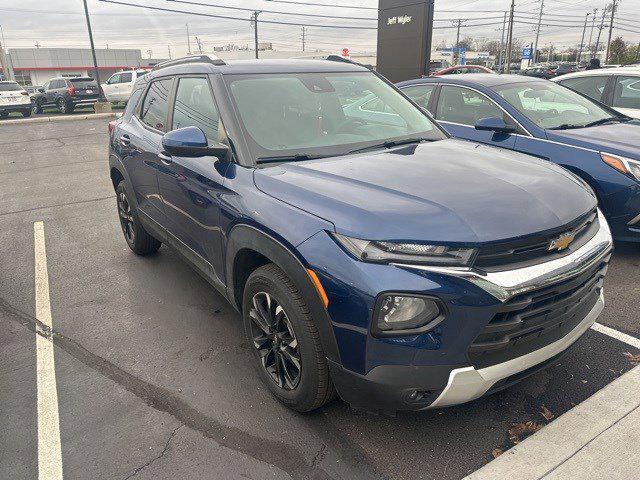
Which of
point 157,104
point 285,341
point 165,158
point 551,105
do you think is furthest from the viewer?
point 551,105

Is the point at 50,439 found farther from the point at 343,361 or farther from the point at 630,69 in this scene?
the point at 630,69

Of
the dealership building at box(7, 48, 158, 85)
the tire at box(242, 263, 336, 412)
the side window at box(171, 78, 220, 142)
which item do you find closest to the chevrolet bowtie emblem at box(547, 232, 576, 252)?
the tire at box(242, 263, 336, 412)

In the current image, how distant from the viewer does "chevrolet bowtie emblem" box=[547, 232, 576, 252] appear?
213cm

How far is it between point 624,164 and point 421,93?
2677 mm

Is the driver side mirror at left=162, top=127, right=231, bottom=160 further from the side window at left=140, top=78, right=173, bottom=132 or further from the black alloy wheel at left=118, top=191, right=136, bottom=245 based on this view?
the black alloy wheel at left=118, top=191, right=136, bottom=245

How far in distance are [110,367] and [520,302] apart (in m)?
2.51

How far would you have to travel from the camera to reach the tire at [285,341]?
2266 millimetres

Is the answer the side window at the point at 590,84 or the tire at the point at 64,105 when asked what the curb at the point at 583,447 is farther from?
the tire at the point at 64,105

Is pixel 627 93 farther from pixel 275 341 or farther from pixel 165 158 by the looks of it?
pixel 275 341

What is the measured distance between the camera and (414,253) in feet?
6.49

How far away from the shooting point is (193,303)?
397 cm

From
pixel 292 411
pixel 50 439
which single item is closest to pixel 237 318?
pixel 292 411

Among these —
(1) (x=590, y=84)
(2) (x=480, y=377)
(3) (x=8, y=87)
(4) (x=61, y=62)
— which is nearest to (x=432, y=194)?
(2) (x=480, y=377)

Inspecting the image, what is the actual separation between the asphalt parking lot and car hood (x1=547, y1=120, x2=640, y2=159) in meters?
1.01
